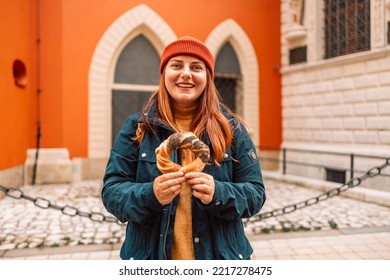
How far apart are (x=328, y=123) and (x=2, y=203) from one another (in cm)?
612

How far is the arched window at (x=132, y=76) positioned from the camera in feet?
28.2

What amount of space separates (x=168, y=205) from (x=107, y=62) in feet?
24.0

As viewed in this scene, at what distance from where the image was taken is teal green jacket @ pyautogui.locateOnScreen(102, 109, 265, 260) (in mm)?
1365

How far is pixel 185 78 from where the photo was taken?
1.44 metres

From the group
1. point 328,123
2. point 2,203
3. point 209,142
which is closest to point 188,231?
point 209,142

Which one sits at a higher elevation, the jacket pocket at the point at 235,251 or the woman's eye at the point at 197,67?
the woman's eye at the point at 197,67

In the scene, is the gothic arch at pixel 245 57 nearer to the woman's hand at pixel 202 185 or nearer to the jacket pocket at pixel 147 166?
the jacket pocket at pixel 147 166

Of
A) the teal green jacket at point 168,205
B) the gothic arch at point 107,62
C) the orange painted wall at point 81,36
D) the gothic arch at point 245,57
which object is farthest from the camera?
the gothic arch at point 245,57

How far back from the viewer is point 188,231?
144 centimetres

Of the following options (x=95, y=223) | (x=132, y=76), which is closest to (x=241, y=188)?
(x=95, y=223)

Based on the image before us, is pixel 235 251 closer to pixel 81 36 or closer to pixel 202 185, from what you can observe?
pixel 202 185

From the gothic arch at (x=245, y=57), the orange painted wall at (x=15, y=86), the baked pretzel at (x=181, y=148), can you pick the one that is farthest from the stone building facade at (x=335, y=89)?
the orange painted wall at (x=15, y=86)

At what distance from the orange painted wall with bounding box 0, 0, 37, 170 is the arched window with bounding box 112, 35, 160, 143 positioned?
6.13 feet
